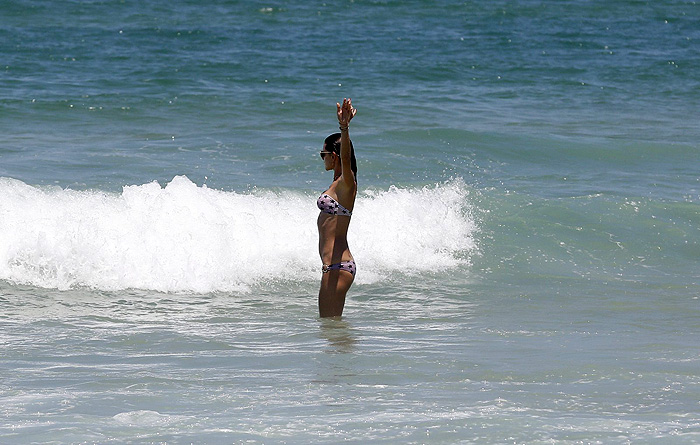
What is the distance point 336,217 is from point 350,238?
3.69 metres

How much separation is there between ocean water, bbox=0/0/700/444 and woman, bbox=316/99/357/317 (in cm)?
35

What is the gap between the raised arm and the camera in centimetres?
648

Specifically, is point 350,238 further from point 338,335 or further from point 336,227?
point 338,335

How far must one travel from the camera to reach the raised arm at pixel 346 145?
21.2 feet

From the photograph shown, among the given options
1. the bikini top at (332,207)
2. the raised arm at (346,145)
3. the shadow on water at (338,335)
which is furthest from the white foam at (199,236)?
the raised arm at (346,145)

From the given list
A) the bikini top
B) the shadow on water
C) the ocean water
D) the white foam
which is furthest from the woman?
the white foam

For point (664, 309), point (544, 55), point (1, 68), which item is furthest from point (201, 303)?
point (544, 55)

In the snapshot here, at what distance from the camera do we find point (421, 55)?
2206 centimetres

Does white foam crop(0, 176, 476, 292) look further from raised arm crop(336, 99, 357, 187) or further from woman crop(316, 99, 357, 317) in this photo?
raised arm crop(336, 99, 357, 187)

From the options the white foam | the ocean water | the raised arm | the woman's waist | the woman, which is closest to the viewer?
the ocean water

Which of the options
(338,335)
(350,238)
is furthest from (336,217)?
(350,238)

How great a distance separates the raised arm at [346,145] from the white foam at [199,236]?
A: 254cm

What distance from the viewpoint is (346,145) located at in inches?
265

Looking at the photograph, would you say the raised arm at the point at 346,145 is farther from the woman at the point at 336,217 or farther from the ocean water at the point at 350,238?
the ocean water at the point at 350,238
